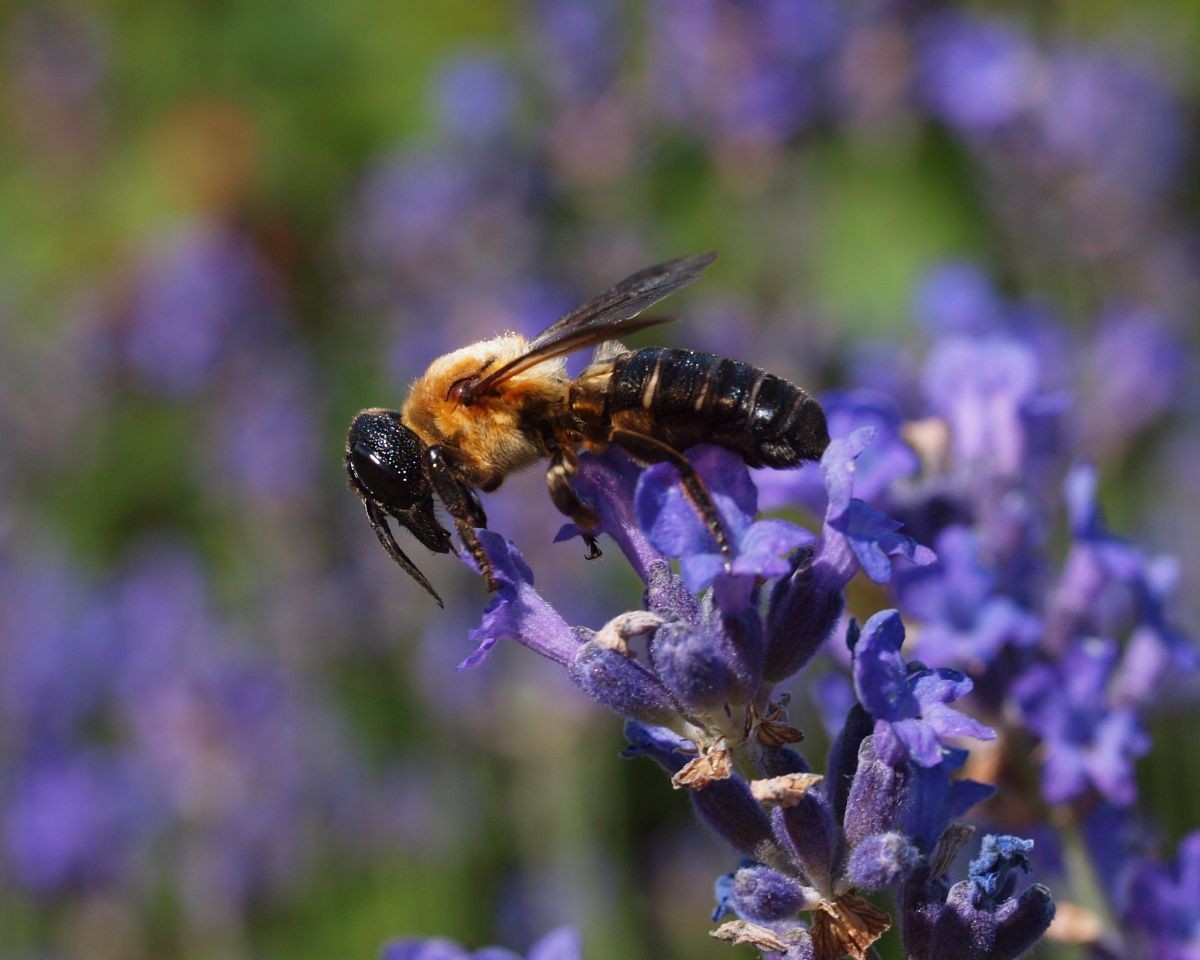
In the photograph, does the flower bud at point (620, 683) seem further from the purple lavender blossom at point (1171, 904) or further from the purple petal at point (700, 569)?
the purple lavender blossom at point (1171, 904)

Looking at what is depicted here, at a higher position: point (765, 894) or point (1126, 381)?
point (1126, 381)

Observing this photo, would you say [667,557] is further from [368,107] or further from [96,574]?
[368,107]

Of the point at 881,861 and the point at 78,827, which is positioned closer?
the point at 881,861

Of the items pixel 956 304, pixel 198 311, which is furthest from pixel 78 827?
pixel 956 304

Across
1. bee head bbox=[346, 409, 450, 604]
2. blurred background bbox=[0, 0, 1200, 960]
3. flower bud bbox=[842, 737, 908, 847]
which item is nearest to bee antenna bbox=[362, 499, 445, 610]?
bee head bbox=[346, 409, 450, 604]

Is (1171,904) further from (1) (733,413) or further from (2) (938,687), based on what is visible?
(1) (733,413)

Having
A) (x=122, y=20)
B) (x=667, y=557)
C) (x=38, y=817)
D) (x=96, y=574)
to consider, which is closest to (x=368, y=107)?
(x=122, y=20)

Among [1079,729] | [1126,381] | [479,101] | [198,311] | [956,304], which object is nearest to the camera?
[1079,729]
